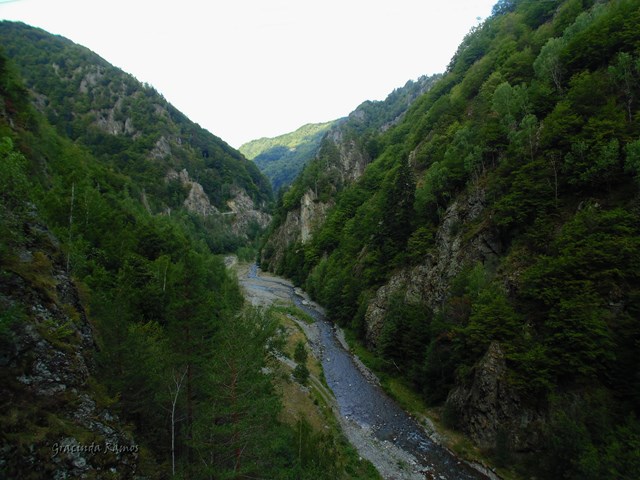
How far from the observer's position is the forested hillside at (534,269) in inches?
723

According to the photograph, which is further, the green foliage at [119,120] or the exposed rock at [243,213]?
the exposed rock at [243,213]

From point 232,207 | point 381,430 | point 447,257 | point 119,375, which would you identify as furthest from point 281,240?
point 119,375

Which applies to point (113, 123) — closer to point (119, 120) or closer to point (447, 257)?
point (119, 120)

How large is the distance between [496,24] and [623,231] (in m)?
85.1

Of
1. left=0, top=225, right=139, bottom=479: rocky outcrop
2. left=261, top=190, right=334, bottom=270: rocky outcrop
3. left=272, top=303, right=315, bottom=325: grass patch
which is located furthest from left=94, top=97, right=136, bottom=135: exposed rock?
left=0, top=225, right=139, bottom=479: rocky outcrop

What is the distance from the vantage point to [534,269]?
78.5ft

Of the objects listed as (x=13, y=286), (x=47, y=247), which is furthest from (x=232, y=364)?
(x=47, y=247)

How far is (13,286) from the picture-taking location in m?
11.0

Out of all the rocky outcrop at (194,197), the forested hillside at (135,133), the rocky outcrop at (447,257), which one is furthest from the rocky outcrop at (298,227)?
the rocky outcrop at (447,257)

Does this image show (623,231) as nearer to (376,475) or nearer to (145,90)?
(376,475)

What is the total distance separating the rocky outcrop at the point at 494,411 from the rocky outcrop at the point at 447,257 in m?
10.2

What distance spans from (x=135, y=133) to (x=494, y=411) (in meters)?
171

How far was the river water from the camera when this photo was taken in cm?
2214

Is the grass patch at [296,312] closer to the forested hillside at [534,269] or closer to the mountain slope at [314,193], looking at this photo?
the forested hillside at [534,269]
